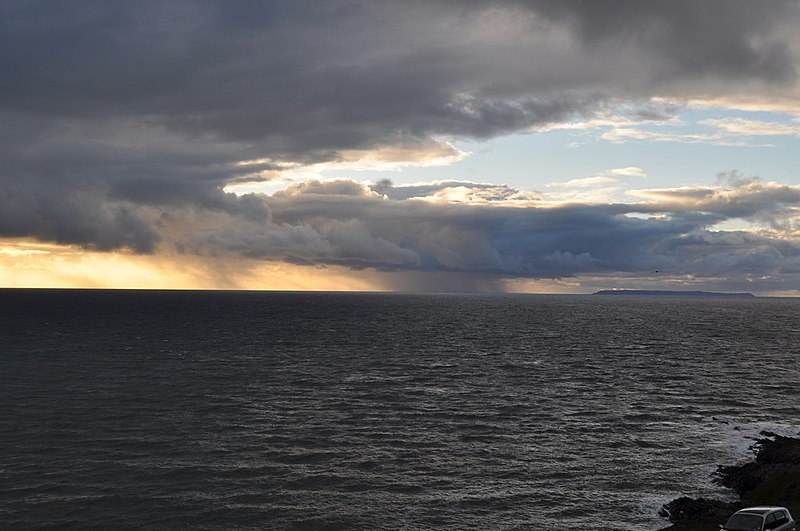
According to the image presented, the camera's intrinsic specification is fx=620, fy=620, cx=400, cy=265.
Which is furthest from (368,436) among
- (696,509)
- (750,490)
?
(750,490)

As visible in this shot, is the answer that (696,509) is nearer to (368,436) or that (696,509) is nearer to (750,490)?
(750,490)

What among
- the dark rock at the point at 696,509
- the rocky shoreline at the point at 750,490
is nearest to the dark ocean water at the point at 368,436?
the dark rock at the point at 696,509

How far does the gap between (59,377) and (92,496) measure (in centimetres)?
5510

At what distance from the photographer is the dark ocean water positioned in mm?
42375

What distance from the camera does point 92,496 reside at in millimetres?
43719

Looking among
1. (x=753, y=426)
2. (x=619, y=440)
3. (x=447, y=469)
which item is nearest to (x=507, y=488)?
(x=447, y=469)

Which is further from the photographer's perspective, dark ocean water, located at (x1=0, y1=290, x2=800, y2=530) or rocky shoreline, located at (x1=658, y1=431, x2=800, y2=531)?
dark ocean water, located at (x1=0, y1=290, x2=800, y2=530)

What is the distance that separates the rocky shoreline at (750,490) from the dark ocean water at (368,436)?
1.64 metres

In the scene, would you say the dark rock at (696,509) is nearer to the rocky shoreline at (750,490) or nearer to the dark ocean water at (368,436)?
the rocky shoreline at (750,490)

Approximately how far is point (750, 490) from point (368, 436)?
3229cm

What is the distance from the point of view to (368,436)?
60.2m

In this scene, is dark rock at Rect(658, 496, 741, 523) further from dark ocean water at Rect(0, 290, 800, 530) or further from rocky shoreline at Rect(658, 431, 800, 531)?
dark ocean water at Rect(0, 290, 800, 530)

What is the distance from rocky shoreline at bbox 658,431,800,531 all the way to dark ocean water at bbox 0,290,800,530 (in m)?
1.64

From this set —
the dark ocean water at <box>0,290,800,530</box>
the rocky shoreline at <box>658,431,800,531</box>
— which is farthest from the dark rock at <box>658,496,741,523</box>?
the dark ocean water at <box>0,290,800,530</box>
